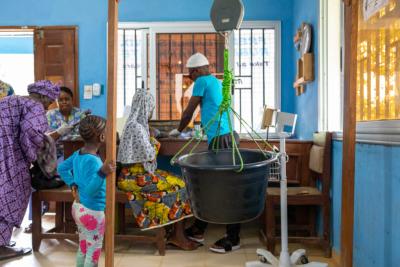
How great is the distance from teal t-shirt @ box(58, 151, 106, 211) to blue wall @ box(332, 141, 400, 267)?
4.39 feet

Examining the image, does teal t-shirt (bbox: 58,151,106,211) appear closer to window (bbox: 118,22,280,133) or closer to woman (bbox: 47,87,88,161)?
woman (bbox: 47,87,88,161)

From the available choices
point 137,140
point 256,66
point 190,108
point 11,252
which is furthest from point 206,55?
point 11,252

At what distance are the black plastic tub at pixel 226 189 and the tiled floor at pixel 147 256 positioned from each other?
4.42 ft

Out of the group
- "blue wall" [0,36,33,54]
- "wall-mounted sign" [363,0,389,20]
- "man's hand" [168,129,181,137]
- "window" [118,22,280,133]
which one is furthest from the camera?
"blue wall" [0,36,33,54]

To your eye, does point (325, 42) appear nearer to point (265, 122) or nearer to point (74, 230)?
point (265, 122)

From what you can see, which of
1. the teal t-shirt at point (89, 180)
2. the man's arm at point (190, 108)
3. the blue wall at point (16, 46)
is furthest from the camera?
the blue wall at point (16, 46)

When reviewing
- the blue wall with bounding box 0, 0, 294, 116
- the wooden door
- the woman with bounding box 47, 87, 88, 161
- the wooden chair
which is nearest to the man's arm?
the wooden chair

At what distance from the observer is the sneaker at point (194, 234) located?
3107 millimetres

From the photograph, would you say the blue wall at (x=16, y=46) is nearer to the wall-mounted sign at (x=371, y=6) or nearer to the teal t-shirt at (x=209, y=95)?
the teal t-shirt at (x=209, y=95)

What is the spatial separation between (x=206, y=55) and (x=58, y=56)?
1.63m

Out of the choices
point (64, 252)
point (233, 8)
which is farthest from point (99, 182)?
point (64, 252)

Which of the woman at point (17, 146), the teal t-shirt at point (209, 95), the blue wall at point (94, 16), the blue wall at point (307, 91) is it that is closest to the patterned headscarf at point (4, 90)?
→ the blue wall at point (94, 16)

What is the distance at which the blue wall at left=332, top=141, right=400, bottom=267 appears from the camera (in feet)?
5.45

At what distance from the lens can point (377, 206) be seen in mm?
1853
